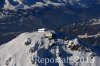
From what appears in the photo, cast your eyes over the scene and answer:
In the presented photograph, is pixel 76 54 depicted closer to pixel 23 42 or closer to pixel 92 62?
pixel 92 62

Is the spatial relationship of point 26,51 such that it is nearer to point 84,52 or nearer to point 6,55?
point 6,55

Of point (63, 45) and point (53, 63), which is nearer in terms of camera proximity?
point (53, 63)

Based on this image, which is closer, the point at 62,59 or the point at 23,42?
the point at 62,59

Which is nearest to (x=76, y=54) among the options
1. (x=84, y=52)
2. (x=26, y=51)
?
(x=84, y=52)

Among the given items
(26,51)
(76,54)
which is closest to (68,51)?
(76,54)

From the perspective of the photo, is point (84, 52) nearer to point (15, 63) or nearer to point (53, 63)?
point (53, 63)
